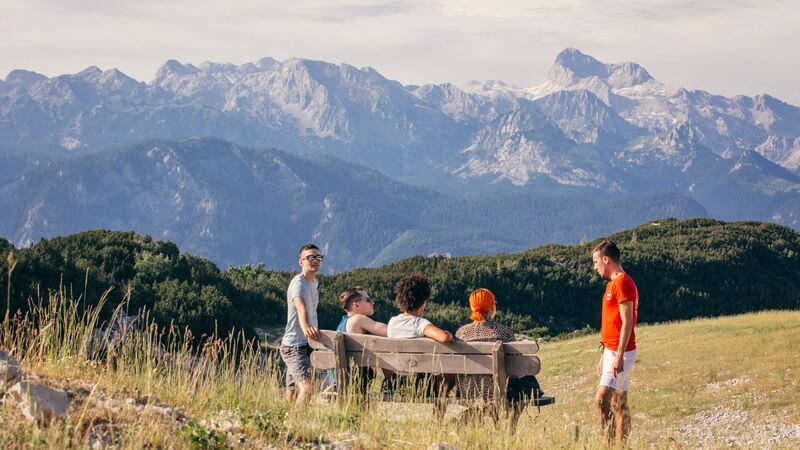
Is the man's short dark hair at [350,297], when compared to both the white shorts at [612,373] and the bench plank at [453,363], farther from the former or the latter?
the white shorts at [612,373]

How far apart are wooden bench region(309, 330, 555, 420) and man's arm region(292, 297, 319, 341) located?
385 millimetres

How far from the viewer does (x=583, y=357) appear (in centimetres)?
2339

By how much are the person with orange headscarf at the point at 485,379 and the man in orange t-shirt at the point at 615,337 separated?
0.73m

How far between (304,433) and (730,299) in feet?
118

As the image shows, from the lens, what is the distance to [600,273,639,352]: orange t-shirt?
9.42 metres

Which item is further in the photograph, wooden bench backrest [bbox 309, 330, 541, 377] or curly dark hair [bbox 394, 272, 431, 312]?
curly dark hair [bbox 394, 272, 431, 312]

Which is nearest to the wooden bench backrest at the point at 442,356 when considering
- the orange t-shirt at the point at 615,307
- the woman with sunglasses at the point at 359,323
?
the woman with sunglasses at the point at 359,323

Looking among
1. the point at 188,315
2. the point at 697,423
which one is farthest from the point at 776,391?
the point at 188,315

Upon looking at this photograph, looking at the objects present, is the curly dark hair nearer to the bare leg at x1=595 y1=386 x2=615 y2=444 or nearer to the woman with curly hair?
the woman with curly hair

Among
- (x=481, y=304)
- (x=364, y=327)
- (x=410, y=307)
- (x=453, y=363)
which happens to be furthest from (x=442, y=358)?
(x=364, y=327)

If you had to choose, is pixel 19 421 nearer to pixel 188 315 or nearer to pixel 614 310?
pixel 614 310

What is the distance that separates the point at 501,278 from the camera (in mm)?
39812

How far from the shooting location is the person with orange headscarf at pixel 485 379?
898cm

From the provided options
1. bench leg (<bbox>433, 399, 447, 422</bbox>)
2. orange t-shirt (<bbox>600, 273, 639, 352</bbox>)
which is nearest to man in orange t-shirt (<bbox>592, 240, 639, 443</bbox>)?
orange t-shirt (<bbox>600, 273, 639, 352</bbox>)
